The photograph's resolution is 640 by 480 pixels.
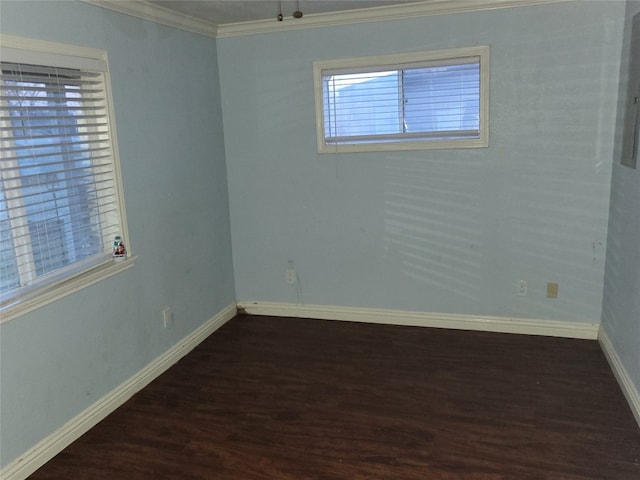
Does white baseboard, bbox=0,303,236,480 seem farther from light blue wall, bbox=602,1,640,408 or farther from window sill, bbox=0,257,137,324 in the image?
light blue wall, bbox=602,1,640,408

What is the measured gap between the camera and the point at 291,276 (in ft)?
13.9

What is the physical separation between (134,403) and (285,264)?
1.60 m

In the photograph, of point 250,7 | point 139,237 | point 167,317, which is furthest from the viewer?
point 167,317

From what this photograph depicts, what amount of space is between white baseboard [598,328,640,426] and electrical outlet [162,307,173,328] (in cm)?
272

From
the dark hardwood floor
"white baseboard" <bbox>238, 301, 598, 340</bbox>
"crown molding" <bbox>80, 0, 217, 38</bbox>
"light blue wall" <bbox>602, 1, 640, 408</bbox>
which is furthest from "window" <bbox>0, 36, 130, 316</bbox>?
"light blue wall" <bbox>602, 1, 640, 408</bbox>

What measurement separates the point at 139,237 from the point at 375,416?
5.59 feet

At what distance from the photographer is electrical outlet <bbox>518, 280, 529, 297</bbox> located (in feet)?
12.1

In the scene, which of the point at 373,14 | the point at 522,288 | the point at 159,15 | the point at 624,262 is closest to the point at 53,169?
the point at 159,15

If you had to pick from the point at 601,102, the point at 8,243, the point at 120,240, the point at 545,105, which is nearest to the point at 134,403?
the point at 120,240

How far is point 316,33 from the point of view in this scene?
3.76 meters

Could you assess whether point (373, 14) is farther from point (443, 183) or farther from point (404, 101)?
point (443, 183)

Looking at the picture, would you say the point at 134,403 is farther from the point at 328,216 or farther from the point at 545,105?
the point at 545,105

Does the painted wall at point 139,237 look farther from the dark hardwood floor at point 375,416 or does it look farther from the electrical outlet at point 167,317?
the dark hardwood floor at point 375,416

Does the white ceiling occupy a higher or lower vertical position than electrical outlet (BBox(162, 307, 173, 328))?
higher
